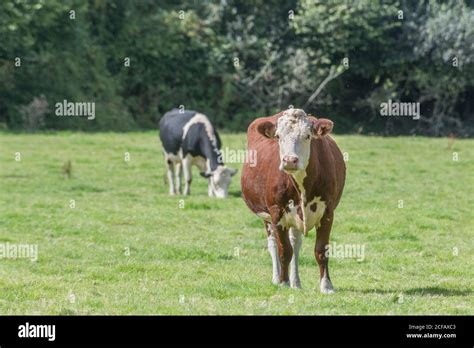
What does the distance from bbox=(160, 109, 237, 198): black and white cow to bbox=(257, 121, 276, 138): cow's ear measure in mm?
11234

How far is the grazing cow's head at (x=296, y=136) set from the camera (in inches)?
404

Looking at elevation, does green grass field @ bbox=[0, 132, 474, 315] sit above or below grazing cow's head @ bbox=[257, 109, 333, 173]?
below

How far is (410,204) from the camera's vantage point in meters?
20.5

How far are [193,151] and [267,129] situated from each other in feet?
41.5

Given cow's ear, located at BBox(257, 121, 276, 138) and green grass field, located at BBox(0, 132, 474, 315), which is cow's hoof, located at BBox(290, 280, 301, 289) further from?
cow's ear, located at BBox(257, 121, 276, 138)

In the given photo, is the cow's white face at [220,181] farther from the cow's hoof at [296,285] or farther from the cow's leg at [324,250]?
the cow's leg at [324,250]

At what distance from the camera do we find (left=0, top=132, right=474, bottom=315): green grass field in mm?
10742

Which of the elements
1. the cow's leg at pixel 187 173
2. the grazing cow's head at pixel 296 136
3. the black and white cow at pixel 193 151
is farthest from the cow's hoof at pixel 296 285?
the cow's leg at pixel 187 173

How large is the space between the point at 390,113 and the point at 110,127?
39.6ft

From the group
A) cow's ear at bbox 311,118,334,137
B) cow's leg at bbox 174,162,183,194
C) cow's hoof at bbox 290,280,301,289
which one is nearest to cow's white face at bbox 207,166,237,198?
cow's leg at bbox 174,162,183,194

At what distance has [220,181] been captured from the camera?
22328 mm

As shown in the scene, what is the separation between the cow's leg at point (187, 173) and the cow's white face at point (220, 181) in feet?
1.90

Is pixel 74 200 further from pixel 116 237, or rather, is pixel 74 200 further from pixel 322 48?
pixel 322 48

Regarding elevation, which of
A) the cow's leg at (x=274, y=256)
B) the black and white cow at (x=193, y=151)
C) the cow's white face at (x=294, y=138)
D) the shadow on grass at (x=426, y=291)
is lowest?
the shadow on grass at (x=426, y=291)
